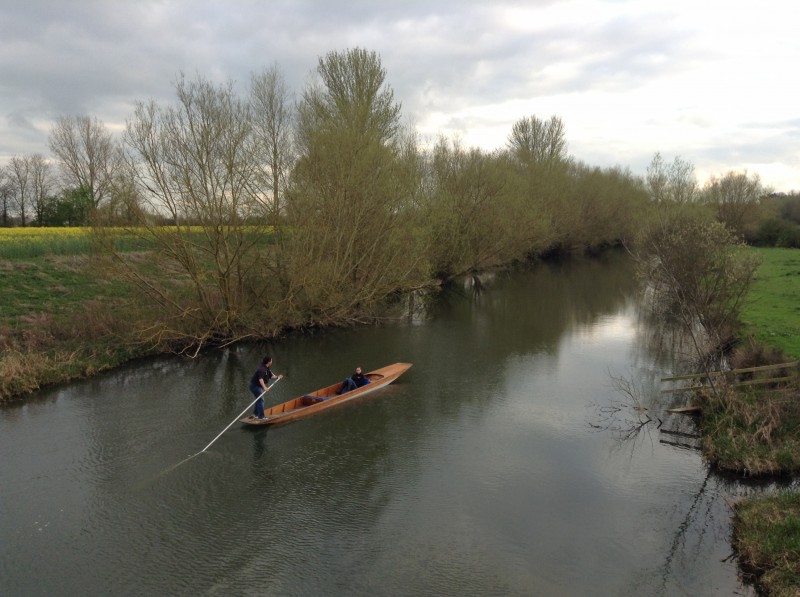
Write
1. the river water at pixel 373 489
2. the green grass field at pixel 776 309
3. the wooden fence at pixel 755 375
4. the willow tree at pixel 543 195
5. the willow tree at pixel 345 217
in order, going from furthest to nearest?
the willow tree at pixel 543 195 → the willow tree at pixel 345 217 → the green grass field at pixel 776 309 → the wooden fence at pixel 755 375 → the river water at pixel 373 489

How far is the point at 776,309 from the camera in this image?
20.1 meters

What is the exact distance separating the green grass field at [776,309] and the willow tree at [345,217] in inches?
536

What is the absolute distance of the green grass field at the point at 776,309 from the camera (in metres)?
16.0

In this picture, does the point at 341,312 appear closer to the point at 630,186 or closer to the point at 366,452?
the point at 366,452

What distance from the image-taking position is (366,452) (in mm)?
11484

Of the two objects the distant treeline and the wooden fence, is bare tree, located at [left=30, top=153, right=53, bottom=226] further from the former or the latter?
the wooden fence

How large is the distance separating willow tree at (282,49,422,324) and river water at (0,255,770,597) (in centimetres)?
536

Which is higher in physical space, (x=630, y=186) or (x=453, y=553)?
(x=630, y=186)

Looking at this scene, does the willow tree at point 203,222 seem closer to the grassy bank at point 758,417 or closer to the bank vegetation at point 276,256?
the bank vegetation at point 276,256

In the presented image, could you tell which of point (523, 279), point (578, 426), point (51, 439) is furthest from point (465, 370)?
point (523, 279)

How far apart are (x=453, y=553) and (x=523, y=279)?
32.3m

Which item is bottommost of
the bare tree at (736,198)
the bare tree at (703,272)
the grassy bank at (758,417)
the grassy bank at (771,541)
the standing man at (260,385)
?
the grassy bank at (771,541)

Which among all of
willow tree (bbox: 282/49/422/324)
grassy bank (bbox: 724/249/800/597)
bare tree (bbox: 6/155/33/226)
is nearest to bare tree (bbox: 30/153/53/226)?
bare tree (bbox: 6/155/33/226)

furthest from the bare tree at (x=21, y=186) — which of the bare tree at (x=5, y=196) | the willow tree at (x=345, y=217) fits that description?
the willow tree at (x=345, y=217)
